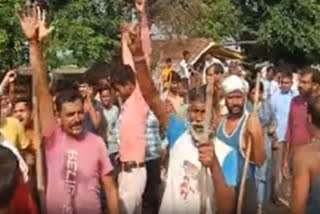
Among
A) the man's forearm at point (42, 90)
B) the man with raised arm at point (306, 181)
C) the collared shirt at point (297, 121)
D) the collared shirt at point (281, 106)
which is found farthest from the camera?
the collared shirt at point (281, 106)

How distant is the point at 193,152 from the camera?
22.5 feet

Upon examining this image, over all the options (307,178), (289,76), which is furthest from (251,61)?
(307,178)

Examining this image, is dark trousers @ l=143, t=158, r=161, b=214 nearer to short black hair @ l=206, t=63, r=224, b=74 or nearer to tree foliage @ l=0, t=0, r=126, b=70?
short black hair @ l=206, t=63, r=224, b=74

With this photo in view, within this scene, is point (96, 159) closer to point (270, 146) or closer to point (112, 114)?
point (112, 114)

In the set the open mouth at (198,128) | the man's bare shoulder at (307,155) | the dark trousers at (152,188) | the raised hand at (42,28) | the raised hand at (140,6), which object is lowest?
the dark trousers at (152,188)

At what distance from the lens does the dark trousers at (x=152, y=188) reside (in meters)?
8.80

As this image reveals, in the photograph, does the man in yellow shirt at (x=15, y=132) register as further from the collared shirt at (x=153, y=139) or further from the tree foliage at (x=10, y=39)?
the tree foliage at (x=10, y=39)

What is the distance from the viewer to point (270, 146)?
468 inches

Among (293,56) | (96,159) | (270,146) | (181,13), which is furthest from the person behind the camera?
(293,56)

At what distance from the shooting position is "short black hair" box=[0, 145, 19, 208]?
3.99 m

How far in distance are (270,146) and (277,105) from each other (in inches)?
43.9

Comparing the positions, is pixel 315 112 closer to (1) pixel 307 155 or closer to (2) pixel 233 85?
(1) pixel 307 155

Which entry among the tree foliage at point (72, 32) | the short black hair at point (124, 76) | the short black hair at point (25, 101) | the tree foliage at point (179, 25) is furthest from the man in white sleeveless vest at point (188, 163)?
the tree foliage at point (72, 32)

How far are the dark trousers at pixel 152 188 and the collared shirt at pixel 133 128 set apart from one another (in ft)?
1.49
